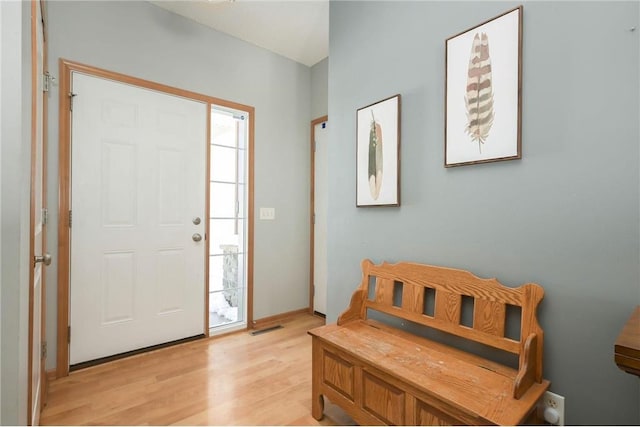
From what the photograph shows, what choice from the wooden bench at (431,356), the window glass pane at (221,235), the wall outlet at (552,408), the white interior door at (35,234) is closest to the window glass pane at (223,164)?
the window glass pane at (221,235)

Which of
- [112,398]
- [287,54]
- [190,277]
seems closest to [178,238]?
[190,277]

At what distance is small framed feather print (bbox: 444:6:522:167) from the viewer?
4.29 feet

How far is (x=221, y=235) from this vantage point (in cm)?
296

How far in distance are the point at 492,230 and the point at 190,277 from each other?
2318mm

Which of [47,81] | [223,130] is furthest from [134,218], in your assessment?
[223,130]

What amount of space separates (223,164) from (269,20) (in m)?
1.32

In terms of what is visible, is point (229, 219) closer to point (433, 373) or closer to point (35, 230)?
point (35, 230)

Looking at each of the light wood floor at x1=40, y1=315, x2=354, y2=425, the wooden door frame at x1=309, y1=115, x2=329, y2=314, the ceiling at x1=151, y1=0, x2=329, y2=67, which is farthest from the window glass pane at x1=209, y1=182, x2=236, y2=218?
the ceiling at x1=151, y1=0, x2=329, y2=67

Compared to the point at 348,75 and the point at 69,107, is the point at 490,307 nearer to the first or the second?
the point at 348,75

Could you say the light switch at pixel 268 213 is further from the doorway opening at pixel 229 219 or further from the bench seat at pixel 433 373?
the bench seat at pixel 433 373

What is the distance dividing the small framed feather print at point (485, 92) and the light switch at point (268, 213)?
1969mm

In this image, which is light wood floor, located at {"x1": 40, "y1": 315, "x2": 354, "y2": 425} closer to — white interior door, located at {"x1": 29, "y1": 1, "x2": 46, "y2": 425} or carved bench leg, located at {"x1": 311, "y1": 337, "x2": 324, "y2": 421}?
carved bench leg, located at {"x1": 311, "y1": 337, "x2": 324, "y2": 421}

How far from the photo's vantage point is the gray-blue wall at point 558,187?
3.50 feet

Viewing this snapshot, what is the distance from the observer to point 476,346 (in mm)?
1441
